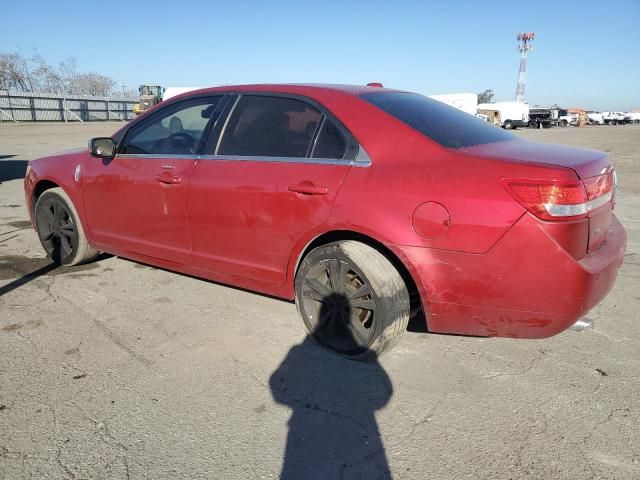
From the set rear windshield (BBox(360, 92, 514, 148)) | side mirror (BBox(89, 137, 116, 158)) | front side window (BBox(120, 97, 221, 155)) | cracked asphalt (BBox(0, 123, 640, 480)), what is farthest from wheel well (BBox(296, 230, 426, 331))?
side mirror (BBox(89, 137, 116, 158))

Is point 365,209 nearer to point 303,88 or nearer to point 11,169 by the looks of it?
point 303,88

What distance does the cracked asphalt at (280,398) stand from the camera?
83.7 inches

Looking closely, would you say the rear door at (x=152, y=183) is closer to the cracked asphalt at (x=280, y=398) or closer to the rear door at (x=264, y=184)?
the rear door at (x=264, y=184)

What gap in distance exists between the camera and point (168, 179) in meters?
3.59

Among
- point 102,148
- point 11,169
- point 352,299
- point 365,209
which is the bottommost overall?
point 11,169

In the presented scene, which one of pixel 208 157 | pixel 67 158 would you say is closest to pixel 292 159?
pixel 208 157

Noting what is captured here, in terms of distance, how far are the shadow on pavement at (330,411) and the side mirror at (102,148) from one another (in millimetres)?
2175

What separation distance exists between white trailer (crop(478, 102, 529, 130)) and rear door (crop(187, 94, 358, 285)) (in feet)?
184

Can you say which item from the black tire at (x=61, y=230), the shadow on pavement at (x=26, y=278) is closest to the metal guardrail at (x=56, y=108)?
the black tire at (x=61, y=230)

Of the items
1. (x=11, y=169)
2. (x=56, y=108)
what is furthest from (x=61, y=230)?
(x=56, y=108)

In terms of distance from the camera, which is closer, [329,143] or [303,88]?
[329,143]

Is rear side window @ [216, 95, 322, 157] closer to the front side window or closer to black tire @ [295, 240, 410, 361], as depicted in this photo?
the front side window

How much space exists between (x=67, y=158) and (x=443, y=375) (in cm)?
362

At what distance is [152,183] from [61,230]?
144cm
